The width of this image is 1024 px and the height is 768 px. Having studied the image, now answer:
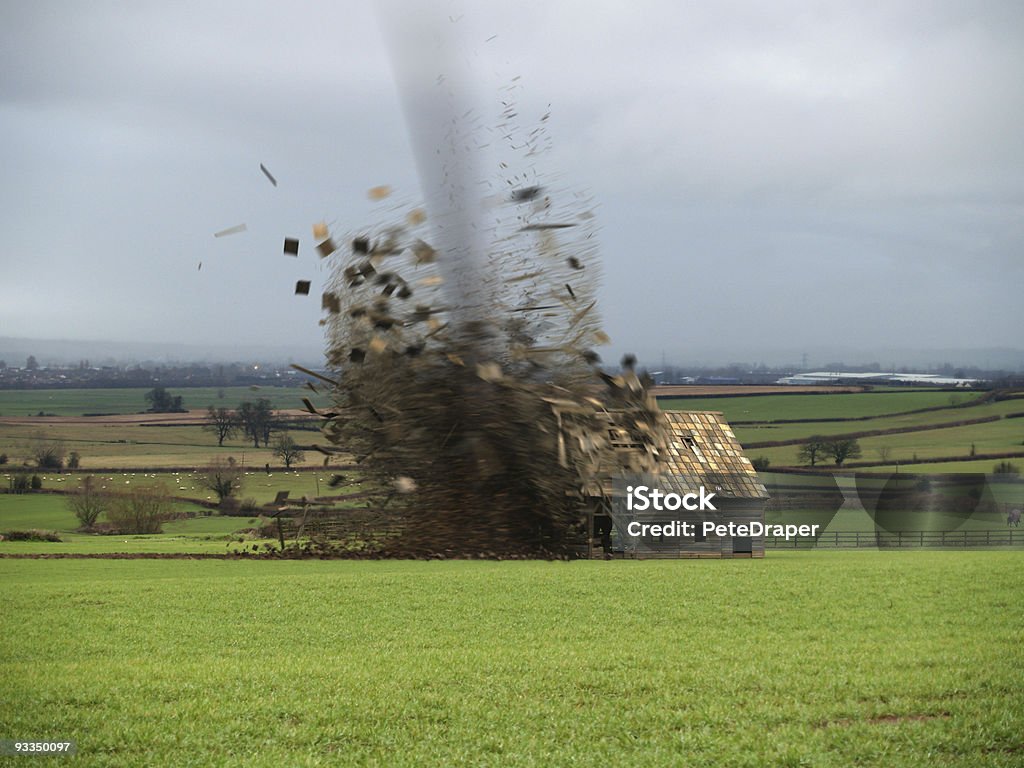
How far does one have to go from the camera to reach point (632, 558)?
18.0 meters

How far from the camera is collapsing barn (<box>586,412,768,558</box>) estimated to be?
83.7 inches

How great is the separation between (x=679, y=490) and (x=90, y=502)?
31506mm

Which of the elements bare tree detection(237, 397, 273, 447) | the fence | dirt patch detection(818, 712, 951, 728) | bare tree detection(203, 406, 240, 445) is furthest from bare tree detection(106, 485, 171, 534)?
dirt patch detection(818, 712, 951, 728)

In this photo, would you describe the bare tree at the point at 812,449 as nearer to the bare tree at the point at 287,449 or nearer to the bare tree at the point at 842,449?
the bare tree at the point at 842,449

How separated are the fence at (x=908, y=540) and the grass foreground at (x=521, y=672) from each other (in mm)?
14294

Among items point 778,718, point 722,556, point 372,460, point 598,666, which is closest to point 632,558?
point 722,556

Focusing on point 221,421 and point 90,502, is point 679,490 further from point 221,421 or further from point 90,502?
point 90,502

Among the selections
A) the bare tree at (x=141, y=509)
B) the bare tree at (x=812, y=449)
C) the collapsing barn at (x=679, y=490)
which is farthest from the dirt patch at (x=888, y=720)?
the bare tree at (x=141, y=509)

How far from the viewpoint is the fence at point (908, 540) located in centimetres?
2580

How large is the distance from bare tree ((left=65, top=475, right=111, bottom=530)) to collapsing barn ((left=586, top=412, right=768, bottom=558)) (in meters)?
19.8

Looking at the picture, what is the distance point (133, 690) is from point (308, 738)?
5.09 ft

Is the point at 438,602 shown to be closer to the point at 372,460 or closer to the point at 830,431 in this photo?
the point at 372,460

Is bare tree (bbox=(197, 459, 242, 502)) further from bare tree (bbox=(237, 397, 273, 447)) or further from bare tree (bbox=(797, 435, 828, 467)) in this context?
bare tree (bbox=(797, 435, 828, 467))

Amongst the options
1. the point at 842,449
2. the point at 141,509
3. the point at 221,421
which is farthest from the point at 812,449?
the point at 141,509
